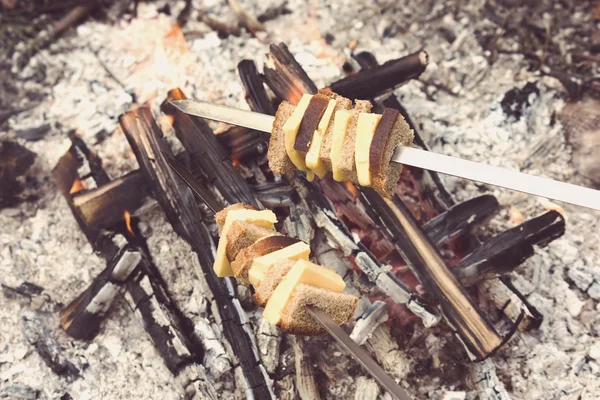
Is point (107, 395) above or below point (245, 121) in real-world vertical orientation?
below

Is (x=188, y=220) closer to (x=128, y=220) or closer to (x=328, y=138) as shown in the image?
(x=128, y=220)

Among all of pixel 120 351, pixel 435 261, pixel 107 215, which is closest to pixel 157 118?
pixel 107 215

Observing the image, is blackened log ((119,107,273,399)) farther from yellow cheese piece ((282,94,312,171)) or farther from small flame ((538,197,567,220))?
small flame ((538,197,567,220))

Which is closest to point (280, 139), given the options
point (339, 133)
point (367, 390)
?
point (339, 133)

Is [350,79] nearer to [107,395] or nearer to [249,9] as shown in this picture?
[249,9]

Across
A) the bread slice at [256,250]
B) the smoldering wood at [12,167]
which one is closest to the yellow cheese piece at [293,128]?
the bread slice at [256,250]

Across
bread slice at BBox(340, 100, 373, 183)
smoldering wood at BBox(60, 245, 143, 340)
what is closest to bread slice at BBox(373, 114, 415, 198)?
bread slice at BBox(340, 100, 373, 183)
